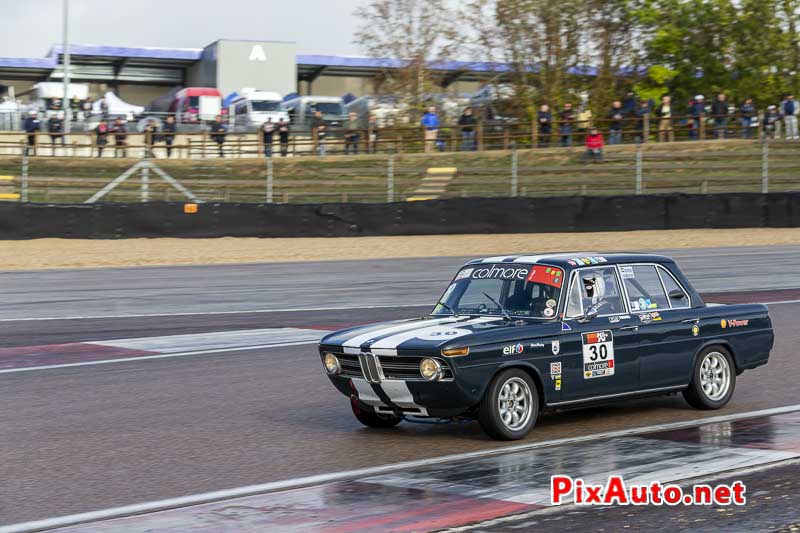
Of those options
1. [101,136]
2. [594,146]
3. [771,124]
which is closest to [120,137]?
[101,136]

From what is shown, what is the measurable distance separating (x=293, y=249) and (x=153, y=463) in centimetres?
1987

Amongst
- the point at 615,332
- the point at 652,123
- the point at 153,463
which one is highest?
the point at 652,123

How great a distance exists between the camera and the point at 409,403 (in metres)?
7.77

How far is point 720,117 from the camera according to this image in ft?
121

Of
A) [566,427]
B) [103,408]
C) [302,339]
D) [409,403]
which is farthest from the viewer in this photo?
[302,339]

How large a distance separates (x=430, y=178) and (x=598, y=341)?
26421 millimetres

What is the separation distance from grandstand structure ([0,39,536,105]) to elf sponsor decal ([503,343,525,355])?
1570 inches

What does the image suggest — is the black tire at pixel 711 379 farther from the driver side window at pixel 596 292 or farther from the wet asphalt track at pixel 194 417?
the driver side window at pixel 596 292

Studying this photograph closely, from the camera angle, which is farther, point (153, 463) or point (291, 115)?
point (291, 115)

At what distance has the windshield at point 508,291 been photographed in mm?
8336

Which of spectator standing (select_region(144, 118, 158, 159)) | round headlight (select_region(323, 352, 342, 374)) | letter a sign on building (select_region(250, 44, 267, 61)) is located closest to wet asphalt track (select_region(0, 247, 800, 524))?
round headlight (select_region(323, 352, 342, 374))

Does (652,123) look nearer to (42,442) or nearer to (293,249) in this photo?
(293,249)

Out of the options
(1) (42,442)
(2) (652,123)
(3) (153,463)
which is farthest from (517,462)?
(2) (652,123)

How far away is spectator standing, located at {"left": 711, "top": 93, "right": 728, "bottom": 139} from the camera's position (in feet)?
121
